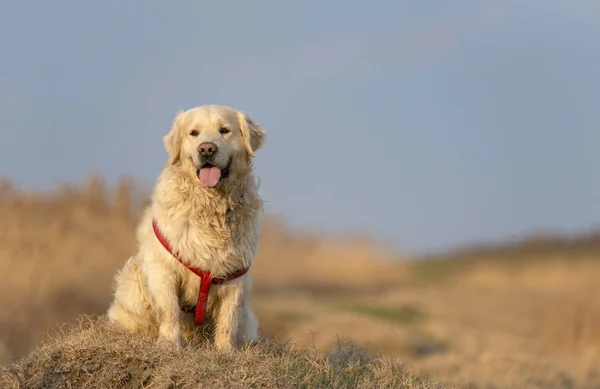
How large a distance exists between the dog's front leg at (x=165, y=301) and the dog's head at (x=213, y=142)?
731mm

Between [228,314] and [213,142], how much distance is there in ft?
4.27

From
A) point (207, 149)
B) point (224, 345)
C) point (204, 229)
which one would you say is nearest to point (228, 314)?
point (224, 345)

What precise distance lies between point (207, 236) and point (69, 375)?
135cm

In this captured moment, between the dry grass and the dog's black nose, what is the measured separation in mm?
1368

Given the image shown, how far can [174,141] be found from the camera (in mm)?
6113

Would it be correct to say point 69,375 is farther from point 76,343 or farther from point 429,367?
point 429,367

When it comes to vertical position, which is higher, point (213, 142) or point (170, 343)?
point (213, 142)

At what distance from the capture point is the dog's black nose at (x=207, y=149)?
227 inches

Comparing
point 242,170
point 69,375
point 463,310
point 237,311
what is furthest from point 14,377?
point 463,310

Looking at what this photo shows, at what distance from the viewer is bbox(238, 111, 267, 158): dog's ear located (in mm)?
6082

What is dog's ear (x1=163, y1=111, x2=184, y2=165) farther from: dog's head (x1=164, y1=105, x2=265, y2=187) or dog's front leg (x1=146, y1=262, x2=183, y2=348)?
dog's front leg (x1=146, y1=262, x2=183, y2=348)

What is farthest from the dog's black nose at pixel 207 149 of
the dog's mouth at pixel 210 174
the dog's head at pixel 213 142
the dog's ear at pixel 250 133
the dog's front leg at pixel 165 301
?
the dog's front leg at pixel 165 301

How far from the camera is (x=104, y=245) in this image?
1246 cm

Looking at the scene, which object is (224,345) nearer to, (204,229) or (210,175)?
(204,229)
